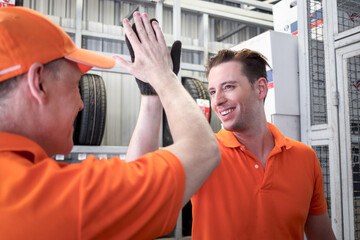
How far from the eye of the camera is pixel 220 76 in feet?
6.37

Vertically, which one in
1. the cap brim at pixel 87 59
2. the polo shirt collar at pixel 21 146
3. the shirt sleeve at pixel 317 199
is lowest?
the shirt sleeve at pixel 317 199

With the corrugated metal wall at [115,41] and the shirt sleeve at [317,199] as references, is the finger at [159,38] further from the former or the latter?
the corrugated metal wall at [115,41]

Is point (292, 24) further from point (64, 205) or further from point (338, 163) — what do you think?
point (64, 205)

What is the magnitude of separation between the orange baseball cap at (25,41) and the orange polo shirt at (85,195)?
0.18 meters

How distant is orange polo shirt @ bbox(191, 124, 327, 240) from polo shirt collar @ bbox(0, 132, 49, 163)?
3.12 ft

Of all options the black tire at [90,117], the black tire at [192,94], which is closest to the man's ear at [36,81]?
the black tire at [90,117]

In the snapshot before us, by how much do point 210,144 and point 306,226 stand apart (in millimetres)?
1243

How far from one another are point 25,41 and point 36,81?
0.34 ft

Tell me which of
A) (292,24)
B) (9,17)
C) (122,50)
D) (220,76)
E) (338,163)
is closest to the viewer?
(9,17)

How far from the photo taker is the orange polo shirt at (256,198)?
1.53 metres

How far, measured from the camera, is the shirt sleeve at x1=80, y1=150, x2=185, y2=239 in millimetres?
719

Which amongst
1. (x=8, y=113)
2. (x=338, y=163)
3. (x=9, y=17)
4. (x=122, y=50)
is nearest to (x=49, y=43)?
(x=9, y=17)

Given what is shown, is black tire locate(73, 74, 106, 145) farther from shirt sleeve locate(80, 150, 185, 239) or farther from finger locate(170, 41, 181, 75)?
shirt sleeve locate(80, 150, 185, 239)

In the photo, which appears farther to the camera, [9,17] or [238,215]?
[238,215]
